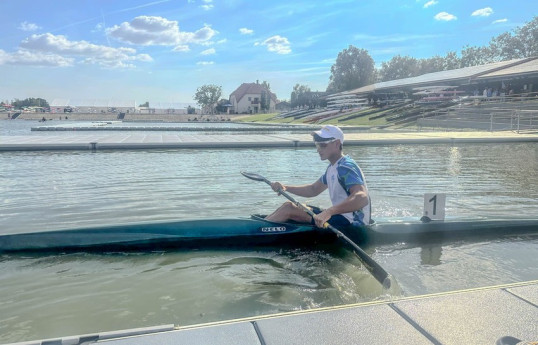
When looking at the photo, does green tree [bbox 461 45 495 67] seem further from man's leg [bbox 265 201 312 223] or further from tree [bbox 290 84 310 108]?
man's leg [bbox 265 201 312 223]

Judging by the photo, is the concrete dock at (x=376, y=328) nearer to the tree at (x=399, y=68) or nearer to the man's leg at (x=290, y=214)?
the man's leg at (x=290, y=214)

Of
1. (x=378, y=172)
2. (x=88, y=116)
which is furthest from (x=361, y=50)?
(x=378, y=172)

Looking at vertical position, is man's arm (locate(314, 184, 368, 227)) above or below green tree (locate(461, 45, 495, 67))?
below

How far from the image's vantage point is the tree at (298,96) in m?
79.6

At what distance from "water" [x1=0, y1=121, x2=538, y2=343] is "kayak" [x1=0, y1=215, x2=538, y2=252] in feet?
0.36

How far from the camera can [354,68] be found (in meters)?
75.1

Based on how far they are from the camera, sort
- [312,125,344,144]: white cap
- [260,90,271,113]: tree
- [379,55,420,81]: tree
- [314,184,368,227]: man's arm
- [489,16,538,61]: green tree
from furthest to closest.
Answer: [260,90,271,113]: tree
[379,55,420,81]: tree
[489,16,538,61]: green tree
[312,125,344,144]: white cap
[314,184,368,227]: man's arm

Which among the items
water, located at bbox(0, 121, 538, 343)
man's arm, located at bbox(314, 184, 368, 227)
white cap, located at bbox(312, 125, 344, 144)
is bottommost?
water, located at bbox(0, 121, 538, 343)

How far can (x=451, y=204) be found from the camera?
674 centimetres

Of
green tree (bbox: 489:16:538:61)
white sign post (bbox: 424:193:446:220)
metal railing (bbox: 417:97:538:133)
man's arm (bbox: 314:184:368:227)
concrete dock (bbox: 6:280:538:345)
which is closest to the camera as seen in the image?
concrete dock (bbox: 6:280:538:345)

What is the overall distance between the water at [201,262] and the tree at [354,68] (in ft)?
223

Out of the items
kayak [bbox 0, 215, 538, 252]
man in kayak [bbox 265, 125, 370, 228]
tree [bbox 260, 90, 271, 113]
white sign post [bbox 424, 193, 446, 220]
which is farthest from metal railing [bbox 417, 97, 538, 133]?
tree [bbox 260, 90, 271, 113]

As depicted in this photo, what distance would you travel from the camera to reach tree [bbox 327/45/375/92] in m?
74.2

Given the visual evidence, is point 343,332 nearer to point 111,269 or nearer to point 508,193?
point 111,269
